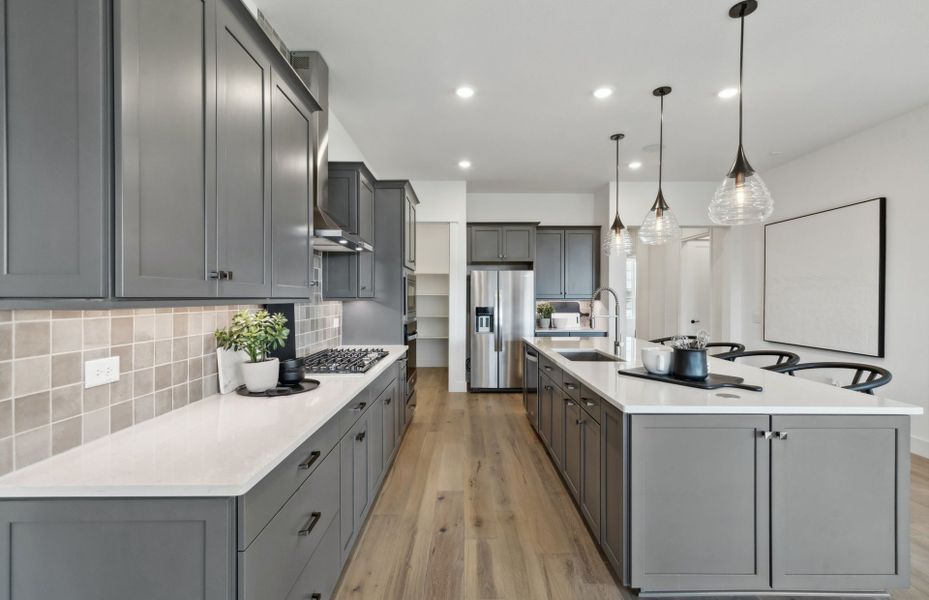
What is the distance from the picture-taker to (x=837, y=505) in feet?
5.45

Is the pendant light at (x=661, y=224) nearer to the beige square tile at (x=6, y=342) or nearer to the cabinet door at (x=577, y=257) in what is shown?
the cabinet door at (x=577, y=257)

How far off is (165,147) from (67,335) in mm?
636

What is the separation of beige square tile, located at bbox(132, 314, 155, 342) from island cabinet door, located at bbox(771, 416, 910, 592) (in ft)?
8.12

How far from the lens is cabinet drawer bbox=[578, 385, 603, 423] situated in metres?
2.02

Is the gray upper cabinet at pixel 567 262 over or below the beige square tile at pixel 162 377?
over

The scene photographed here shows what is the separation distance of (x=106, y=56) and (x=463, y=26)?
75.4 inches

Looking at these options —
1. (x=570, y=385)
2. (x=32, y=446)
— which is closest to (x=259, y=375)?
(x=32, y=446)

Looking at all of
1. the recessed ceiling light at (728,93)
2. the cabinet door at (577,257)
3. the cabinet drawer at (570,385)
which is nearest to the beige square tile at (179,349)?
the cabinet drawer at (570,385)

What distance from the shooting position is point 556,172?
512 cm

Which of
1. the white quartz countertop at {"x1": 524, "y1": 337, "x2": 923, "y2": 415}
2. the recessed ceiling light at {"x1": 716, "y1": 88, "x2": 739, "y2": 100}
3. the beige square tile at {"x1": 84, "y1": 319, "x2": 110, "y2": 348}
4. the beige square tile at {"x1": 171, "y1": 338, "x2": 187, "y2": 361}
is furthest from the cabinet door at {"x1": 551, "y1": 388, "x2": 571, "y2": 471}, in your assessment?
the recessed ceiling light at {"x1": 716, "y1": 88, "x2": 739, "y2": 100}

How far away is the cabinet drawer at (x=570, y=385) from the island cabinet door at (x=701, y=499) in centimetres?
71

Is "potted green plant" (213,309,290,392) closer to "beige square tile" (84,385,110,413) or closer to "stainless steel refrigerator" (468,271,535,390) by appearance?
"beige square tile" (84,385,110,413)

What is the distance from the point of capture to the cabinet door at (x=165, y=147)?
0.96m

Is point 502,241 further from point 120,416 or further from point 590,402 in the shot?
point 120,416
